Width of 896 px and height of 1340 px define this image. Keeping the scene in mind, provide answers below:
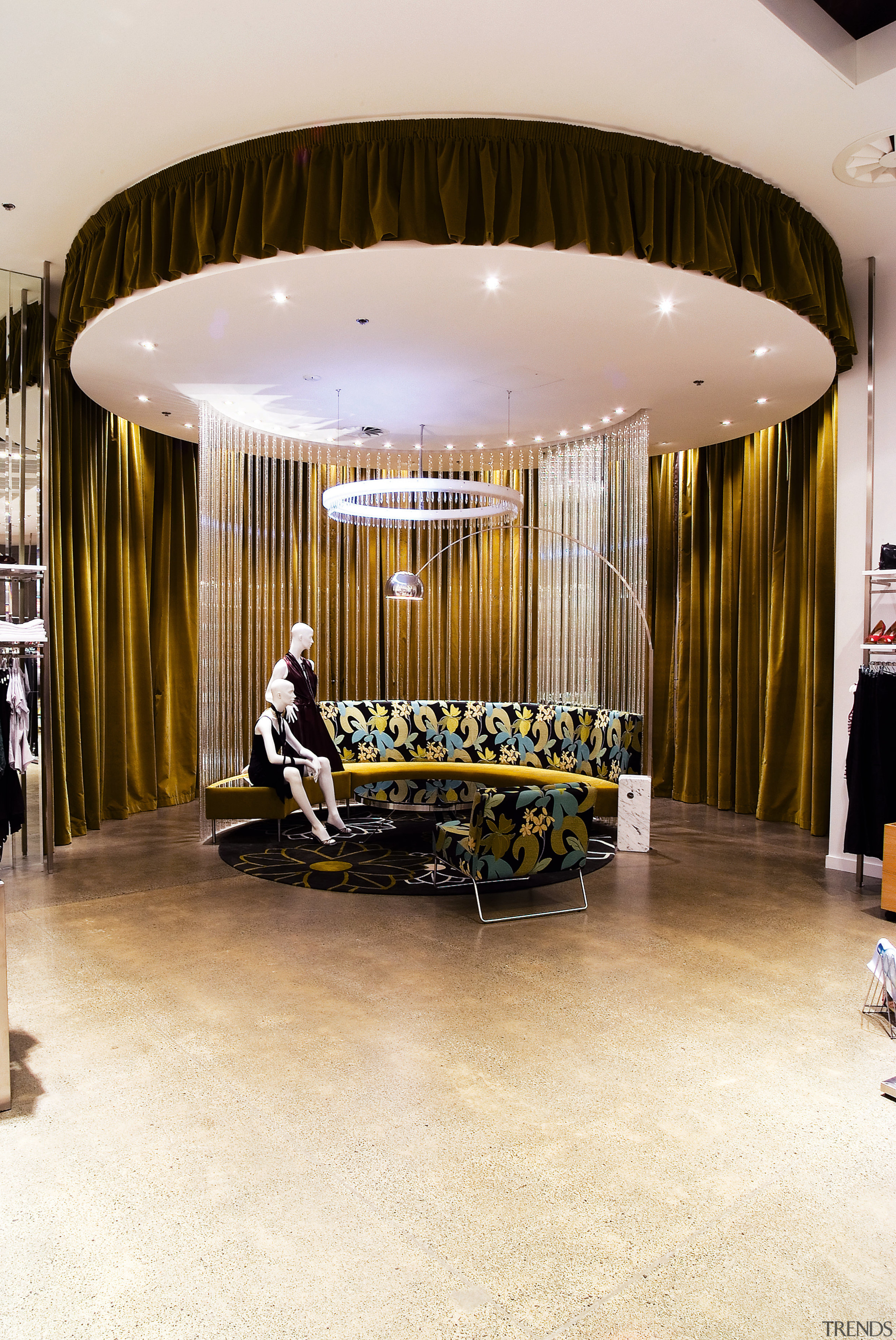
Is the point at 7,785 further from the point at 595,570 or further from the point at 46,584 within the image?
the point at 595,570

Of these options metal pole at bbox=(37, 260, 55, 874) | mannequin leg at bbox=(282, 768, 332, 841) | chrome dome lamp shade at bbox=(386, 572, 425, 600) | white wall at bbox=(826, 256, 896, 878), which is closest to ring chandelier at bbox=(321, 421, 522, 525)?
chrome dome lamp shade at bbox=(386, 572, 425, 600)

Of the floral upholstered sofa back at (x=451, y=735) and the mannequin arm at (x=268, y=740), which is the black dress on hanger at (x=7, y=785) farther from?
the floral upholstered sofa back at (x=451, y=735)

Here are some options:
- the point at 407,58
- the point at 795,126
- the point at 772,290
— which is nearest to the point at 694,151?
the point at 795,126

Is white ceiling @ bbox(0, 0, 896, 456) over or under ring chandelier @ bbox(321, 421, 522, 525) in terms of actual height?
over

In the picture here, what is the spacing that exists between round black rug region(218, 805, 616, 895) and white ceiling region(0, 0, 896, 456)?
134 inches

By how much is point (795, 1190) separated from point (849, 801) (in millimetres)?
3561

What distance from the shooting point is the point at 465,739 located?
8.51m

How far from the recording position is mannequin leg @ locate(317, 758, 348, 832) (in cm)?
704

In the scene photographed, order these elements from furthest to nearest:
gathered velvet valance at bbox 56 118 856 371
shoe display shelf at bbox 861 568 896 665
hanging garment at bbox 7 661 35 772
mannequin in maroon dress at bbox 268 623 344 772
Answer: mannequin in maroon dress at bbox 268 623 344 772 → shoe display shelf at bbox 861 568 896 665 → hanging garment at bbox 7 661 35 772 → gathered velvet valance at bbox 56 118 856 371

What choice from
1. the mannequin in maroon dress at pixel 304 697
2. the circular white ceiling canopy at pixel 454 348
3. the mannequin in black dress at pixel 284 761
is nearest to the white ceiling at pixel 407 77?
the circular white ceiling canopy at pixel 454 348

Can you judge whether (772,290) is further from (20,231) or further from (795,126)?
(20,231)

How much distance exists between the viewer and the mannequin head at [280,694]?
6867 millimetres

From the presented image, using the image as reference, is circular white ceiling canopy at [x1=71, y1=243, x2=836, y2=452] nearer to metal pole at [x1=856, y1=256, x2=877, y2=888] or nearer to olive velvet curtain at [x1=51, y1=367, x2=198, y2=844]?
metal pole at [x1=856, y1=256, x2=877, y2=888]

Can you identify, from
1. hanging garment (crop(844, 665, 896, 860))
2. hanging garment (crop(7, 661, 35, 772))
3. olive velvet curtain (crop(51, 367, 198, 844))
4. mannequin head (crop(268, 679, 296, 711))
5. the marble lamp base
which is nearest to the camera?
hanging garment (crop(7, 661, 35, 772))
